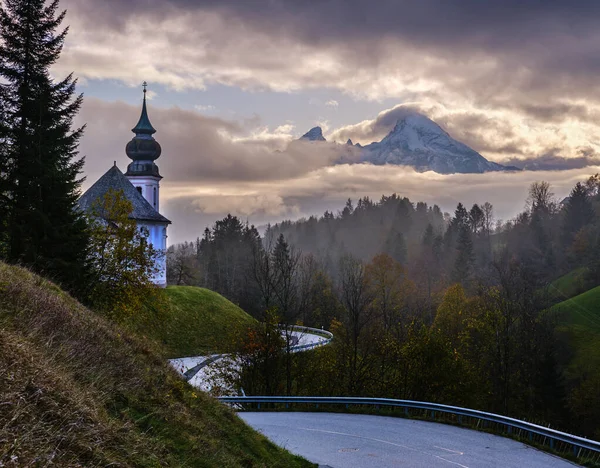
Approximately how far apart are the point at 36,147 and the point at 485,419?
77.9ft

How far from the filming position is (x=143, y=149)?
66750 mm

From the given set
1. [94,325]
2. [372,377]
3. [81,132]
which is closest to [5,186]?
[81,132]

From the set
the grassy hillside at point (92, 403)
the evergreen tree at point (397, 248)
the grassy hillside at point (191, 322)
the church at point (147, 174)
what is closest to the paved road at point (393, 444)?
the grassy hillside at point (92, 403)

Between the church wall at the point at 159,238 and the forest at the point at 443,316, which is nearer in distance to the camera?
the forest at the point at 443,316

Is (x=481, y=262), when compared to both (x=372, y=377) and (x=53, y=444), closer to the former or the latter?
(x=372, y=377)

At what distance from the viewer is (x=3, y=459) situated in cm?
584

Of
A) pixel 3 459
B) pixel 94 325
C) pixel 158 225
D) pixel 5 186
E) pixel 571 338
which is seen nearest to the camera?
Result: pixel 3 459

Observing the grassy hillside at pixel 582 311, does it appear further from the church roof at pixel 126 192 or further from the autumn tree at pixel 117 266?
the autumn tree at pixel 117 266

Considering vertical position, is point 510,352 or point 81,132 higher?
point 81,132

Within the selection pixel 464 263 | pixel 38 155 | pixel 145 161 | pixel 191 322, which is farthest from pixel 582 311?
pixel 38 155

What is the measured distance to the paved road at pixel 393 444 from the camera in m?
15.3

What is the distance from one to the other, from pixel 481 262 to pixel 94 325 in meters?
119

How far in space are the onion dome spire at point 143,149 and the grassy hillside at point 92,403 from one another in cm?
5182

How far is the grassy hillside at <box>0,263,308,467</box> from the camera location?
698 centimetres
